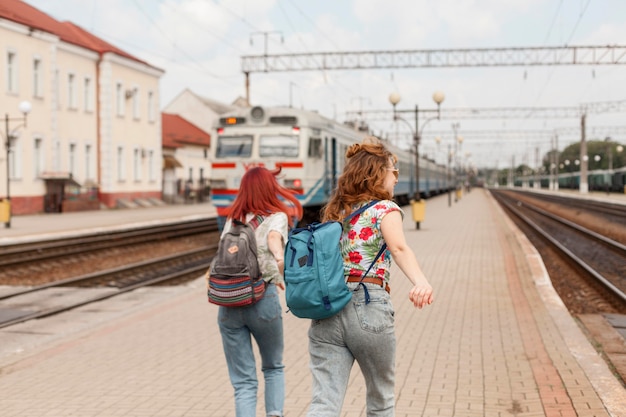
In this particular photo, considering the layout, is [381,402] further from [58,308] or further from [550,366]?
[58,308]

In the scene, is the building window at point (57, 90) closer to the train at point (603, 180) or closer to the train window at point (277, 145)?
the train window at point (277, 145)

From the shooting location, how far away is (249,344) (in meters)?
5.00

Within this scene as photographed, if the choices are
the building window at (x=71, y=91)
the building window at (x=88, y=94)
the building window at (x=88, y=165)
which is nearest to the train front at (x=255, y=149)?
the building window at (x=71, y=91)

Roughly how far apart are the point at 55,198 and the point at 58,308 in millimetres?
28391

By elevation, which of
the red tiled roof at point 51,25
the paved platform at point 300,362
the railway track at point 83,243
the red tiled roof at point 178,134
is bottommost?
the paved platform at point 300,362

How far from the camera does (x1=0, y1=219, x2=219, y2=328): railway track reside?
37.6 ft

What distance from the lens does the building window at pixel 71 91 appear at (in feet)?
133

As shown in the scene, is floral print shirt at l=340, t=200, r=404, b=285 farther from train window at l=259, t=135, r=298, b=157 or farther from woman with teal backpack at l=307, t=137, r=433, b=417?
train window at l=259, t=135, r=298, b=157

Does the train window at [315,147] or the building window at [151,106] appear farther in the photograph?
the building window at [151,106]

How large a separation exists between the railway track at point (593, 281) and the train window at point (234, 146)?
25.3ft

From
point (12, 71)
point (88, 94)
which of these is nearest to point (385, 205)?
point (12, 71)

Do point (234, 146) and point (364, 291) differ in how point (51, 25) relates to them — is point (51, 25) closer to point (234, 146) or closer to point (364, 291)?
point (234, 146)

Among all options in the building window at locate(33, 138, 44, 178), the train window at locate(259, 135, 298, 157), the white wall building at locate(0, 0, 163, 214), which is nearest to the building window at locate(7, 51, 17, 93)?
the white wall building at locate(0, 0, 163, 214)

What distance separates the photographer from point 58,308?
1095 cm
